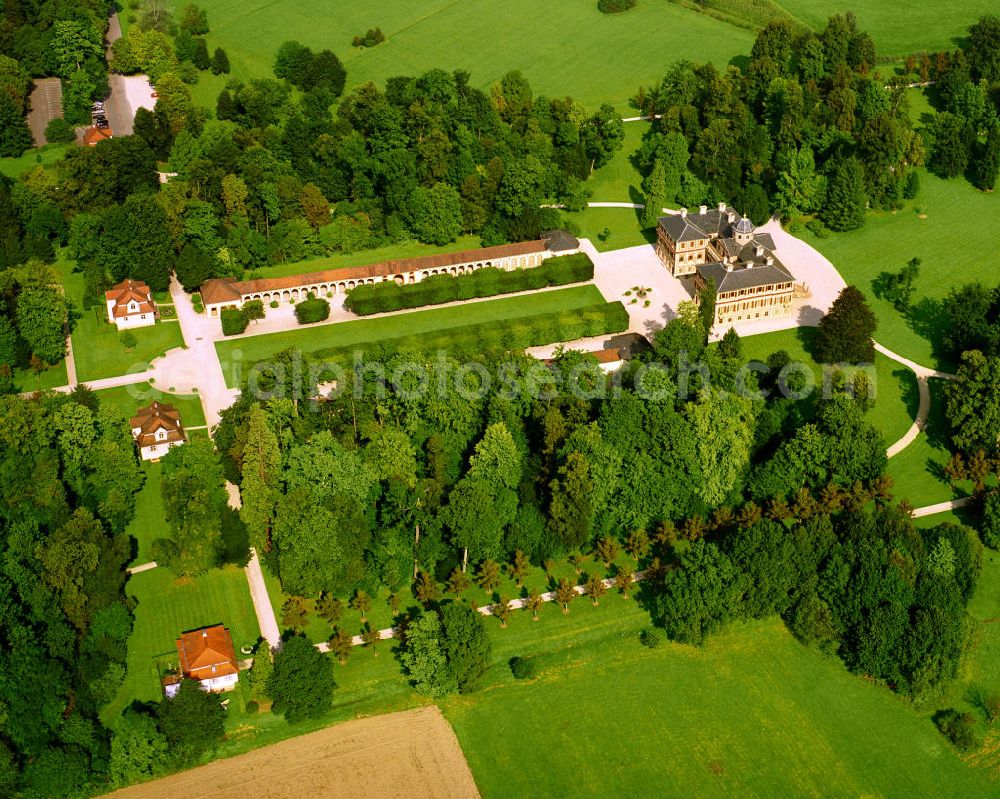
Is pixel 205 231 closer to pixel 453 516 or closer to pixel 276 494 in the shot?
pixel 276 494

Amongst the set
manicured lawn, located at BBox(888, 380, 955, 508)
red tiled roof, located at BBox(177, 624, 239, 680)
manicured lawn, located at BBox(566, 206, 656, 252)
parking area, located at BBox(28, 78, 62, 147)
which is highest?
parking area, located at BBox(28, 78, 62, 147)

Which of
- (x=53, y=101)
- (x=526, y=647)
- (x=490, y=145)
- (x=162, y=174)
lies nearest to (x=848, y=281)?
(x=490, y=145)

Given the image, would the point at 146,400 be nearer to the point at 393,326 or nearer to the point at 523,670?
the point at 393,326

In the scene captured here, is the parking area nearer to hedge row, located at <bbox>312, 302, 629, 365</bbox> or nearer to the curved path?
hedge row, located at <bbox>312, 302, 629, 365</bbox>

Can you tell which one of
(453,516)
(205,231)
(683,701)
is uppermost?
(205,231)

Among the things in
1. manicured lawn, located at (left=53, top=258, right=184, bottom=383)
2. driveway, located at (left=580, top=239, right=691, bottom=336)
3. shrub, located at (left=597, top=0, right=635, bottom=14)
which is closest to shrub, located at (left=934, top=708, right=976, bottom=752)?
driveway, located at (left=580, top=239, right=691, bottom=336)

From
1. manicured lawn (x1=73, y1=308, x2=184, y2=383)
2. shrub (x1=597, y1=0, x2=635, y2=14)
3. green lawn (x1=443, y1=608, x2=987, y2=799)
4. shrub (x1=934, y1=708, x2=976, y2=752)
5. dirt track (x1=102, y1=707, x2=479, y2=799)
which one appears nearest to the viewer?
dirt track (x1=102, y1=707, x2=479, y2=799)
